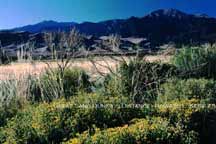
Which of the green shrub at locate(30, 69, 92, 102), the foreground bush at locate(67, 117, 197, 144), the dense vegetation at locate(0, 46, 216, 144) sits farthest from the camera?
the green shrub at locate(30, 69, 92, 102)

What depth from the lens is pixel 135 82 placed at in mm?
12578

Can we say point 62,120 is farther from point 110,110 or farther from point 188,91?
point 188,91

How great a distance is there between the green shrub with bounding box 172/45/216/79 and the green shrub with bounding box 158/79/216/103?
291 centimetres

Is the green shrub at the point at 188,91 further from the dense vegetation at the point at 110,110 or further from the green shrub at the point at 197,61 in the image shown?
the green shrub at the point at 197,61

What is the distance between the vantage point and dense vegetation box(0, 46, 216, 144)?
8.66 m

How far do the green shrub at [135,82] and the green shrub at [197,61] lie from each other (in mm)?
1424

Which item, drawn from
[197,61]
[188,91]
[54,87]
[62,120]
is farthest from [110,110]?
[197,61]

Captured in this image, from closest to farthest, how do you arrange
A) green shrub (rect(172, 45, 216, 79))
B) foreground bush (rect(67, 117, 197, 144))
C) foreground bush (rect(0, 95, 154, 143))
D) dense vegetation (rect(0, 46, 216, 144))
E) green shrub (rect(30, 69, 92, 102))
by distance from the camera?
foreground bush (rect(67, 117, 197, 144))
dense vegetation (rect(0, 46, 216, 144))
foreground bush (rect(0, 95, 154, 143))
green shrub (rect(30, 69, 92, 102))
green shrub (rect(172, 45, 216, 79))

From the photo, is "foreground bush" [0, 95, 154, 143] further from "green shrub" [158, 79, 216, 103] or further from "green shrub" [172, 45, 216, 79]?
"green shrub" [172, 45, 216, 79]

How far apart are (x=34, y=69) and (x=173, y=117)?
201 inches

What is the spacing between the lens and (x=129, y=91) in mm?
12492

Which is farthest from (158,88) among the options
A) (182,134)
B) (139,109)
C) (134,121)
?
(182,134)

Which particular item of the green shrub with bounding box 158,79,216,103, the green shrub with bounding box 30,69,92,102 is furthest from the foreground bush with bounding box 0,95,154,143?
the green shrub with bounding box 30,69,92,102

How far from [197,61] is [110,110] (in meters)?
7.22
